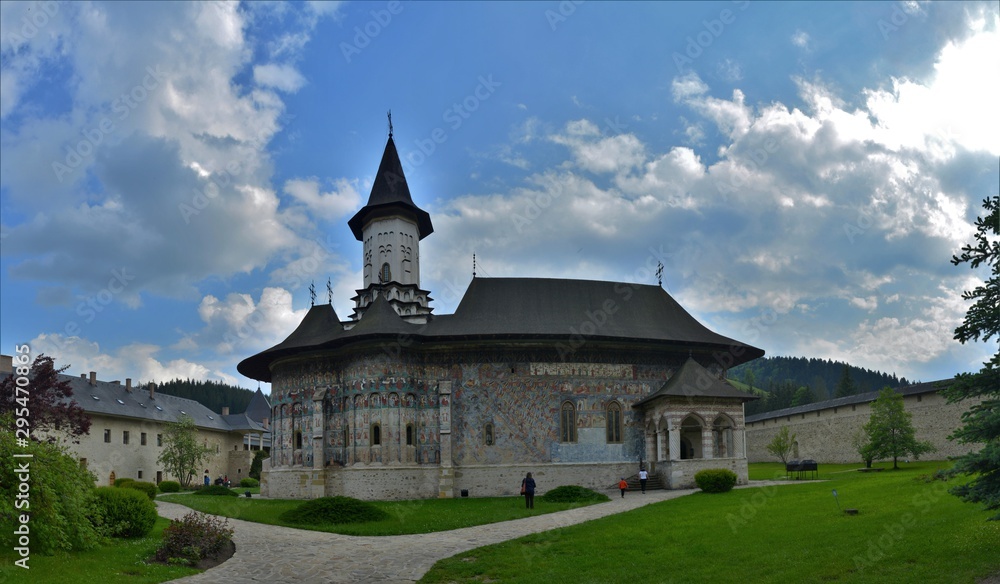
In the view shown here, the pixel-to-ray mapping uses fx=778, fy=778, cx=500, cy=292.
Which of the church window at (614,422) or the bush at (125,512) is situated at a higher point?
the church window at (614,422)

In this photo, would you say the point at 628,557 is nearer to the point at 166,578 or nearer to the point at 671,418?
the point at 166,578

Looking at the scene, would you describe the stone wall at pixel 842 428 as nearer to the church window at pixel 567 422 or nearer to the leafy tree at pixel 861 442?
the leafy tree at pixel 861 442

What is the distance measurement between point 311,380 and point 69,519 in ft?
68.8

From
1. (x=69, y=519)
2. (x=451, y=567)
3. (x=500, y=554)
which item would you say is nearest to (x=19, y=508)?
(x=69, y=519)

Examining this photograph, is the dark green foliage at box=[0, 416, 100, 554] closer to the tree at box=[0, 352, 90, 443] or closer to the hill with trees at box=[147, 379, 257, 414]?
the tree at box=[0, 352, 90, 443]

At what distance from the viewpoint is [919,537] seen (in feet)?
42.7

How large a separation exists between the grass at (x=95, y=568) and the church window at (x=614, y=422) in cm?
2154

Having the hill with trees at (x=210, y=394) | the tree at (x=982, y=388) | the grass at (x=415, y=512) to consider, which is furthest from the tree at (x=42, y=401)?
the hill with trees at (x=210, y=394)

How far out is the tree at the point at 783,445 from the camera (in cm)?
5044

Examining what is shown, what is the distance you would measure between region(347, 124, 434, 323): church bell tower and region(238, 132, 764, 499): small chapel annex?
1.31 m

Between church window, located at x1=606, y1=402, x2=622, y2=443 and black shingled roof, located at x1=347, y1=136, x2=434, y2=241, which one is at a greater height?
black shingled roof, located at x1=347, y1=136, x2=434, y2=241

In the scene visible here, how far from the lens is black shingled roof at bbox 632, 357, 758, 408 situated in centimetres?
3219

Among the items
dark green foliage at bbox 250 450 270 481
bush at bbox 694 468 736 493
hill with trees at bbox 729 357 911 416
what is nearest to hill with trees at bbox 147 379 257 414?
dark green foliage at bbox 250 450 270 481

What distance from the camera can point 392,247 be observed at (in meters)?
38.6
